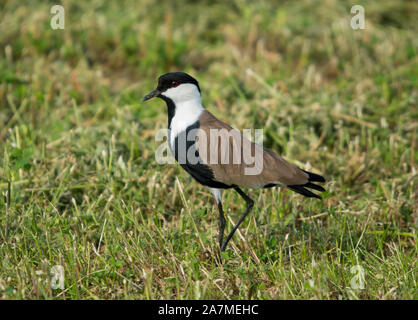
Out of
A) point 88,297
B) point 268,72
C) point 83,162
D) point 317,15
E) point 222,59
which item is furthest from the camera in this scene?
point 317,15

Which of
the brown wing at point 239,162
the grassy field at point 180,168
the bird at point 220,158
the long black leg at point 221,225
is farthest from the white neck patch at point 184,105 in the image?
the long black leg at point 221,225

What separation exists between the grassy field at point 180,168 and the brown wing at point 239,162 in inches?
15.7

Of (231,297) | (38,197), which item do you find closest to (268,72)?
(38,197)

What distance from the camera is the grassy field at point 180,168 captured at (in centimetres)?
341

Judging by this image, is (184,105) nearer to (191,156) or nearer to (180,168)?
(191,156)

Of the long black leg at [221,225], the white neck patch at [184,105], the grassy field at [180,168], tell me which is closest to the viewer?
the grassy field at [180,168]

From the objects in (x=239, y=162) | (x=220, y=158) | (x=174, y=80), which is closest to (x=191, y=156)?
(x=220, y=158)

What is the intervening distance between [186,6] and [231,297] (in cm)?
533

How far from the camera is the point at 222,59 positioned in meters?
6.96

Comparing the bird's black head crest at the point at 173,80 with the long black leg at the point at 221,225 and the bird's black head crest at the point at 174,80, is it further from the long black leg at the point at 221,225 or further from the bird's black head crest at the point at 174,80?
the long black leg at the point at 221,225

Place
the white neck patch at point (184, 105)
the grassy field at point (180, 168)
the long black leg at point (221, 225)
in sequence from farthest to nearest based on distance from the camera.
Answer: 1. the long black leg at point (221, 225)
2. the white neck patch at point (184, 105)
3. the grassy field at point (180, 168)

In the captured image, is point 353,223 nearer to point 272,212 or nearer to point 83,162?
point 272,212

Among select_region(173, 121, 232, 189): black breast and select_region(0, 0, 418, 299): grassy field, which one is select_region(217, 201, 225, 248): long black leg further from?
select_region(173, 121, 232, 189): black breast

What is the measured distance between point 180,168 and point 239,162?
1320 mm
